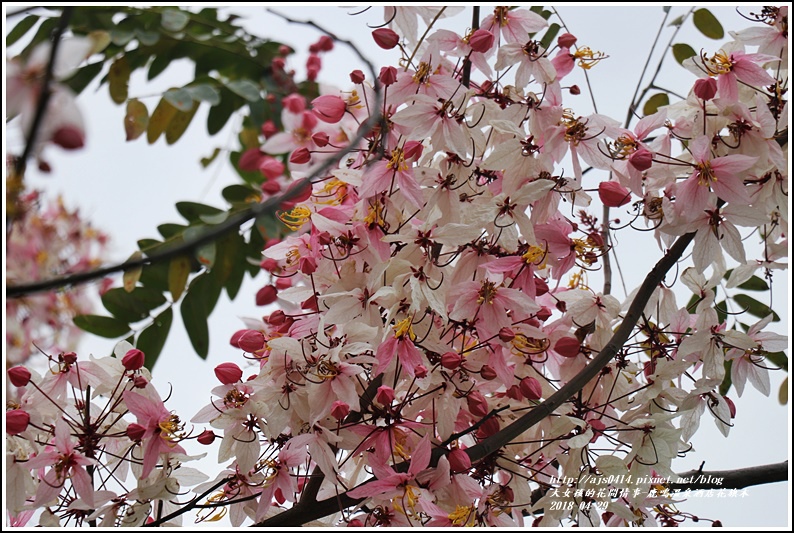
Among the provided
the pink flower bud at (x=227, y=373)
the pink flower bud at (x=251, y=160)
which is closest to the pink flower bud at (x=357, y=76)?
the pink flower bud at (x=227, y=373)

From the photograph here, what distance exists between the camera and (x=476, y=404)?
728mm

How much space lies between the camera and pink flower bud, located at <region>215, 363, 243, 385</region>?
0.73 metres

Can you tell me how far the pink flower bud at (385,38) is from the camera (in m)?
0.80

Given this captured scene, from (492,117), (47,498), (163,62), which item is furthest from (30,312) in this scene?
(163,62)

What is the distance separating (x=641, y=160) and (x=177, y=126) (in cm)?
70

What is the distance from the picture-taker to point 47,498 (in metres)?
0.70

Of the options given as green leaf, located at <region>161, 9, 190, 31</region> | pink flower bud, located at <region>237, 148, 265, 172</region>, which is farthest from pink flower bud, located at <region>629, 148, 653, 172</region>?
pink flower bud, located at <region>237, 148, 265, 172</region>

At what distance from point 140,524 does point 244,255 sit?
512mm

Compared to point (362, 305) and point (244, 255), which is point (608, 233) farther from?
point (244, 255)

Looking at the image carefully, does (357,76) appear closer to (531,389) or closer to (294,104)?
(531,389)

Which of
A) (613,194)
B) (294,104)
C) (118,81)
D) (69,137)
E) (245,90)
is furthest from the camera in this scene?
(294,104)

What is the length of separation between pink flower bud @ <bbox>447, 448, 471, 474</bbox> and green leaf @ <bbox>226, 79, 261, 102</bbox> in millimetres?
753

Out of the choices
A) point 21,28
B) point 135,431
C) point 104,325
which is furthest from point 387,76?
point 21,28

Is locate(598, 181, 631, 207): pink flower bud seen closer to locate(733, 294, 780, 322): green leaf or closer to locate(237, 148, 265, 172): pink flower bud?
locate(733, 294, 780, 322): green leaf
